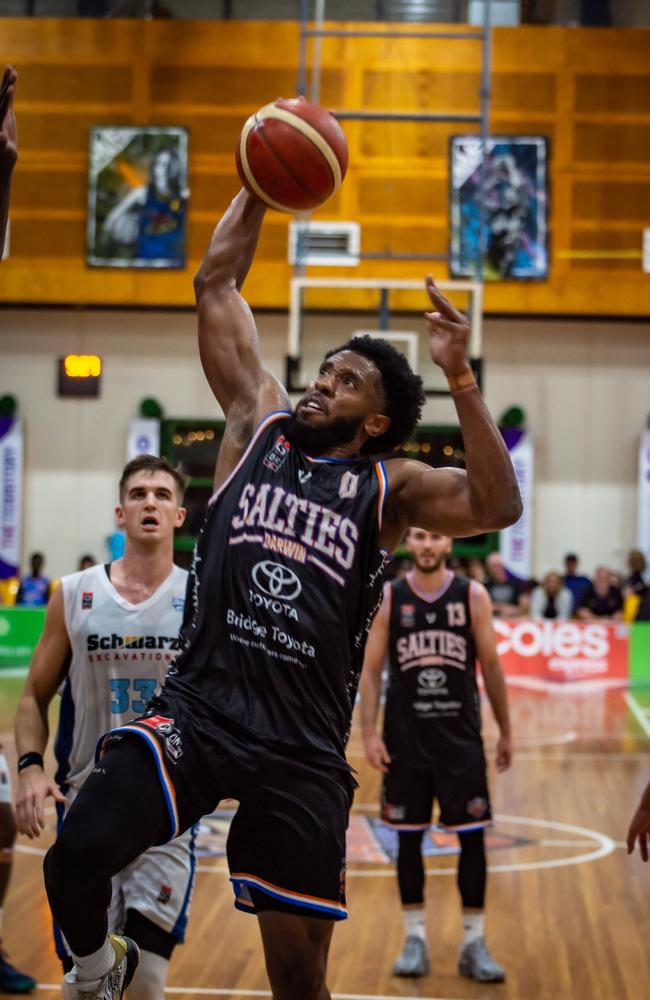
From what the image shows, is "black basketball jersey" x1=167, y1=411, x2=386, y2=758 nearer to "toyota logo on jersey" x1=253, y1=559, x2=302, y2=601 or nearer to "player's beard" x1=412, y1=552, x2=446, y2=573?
"toyota logo on jersey" x1=253, y1=559, x2=302, y2=601

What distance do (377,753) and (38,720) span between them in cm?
222

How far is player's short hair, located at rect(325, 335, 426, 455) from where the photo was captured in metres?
3.75

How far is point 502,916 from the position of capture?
22.0 ft

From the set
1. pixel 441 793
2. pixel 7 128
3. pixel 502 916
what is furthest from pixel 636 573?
pixel 7 128

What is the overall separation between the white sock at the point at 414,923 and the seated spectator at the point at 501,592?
35.0ft

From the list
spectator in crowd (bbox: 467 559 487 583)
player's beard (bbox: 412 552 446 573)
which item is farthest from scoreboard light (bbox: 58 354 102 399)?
player's beard (bbox: 412 552 446 573)

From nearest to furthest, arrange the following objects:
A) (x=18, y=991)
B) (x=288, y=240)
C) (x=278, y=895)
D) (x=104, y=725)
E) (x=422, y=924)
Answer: (x=278, y=895) < (x=104, y=725) < (x=18, y=991) < (x=422, y=924) < (x=288, y=240)

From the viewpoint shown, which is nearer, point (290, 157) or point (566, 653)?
point (290, 157)

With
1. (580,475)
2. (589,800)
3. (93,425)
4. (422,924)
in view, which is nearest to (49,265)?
(93,425)

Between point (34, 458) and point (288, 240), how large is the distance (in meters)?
5.02

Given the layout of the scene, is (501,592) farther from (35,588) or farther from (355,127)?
(355,127)

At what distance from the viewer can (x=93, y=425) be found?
20.2 metres

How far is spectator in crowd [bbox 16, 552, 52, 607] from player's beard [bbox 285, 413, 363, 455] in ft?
49.2

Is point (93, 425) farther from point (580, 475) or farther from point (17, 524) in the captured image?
point (580, 475)
